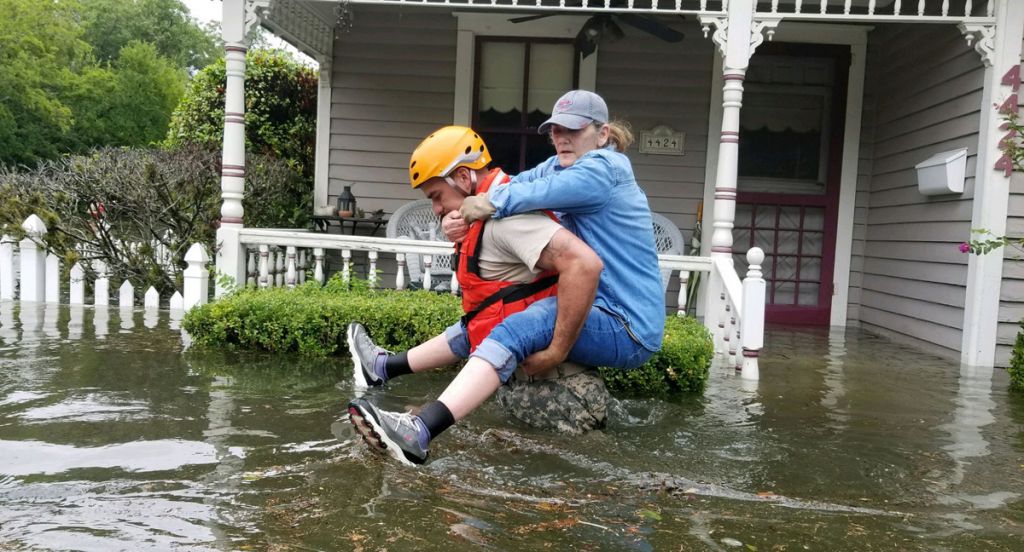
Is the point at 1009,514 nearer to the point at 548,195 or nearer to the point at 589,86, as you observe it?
the point at 548,195

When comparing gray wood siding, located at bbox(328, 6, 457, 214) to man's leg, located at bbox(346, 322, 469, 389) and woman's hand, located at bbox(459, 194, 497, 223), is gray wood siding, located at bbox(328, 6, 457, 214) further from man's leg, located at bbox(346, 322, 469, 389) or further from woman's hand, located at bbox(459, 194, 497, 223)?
woman's hand, located at bbox(459, 194, 497, 223)

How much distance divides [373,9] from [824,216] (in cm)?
560

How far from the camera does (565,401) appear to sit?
383 centimetres

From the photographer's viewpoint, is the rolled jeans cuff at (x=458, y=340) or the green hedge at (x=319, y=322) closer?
the rolled jeans cuff at (x=458, y=340)

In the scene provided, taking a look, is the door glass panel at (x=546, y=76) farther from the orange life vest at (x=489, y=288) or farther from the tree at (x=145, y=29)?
the tree at (x=145, y=29)

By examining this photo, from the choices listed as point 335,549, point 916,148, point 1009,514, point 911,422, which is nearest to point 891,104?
point 916,148

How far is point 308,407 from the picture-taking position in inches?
175

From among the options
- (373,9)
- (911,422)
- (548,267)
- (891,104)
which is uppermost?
(373,9)

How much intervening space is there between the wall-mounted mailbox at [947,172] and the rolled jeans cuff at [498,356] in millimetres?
5569

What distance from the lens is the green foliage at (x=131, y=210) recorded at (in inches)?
332

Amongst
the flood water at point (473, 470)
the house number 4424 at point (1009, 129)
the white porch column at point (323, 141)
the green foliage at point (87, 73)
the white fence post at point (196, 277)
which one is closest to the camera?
the flood water at point (473, 470)

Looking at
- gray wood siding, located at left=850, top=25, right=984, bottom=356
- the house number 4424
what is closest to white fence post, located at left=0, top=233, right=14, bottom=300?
gray wood siding, located at left=850, top=25, right=984, bottom=356

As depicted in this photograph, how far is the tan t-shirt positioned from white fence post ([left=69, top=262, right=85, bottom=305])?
6.11 m

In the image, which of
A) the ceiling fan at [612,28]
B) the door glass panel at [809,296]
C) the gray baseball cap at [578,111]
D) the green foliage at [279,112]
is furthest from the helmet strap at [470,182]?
the green foliage at [279,112]
